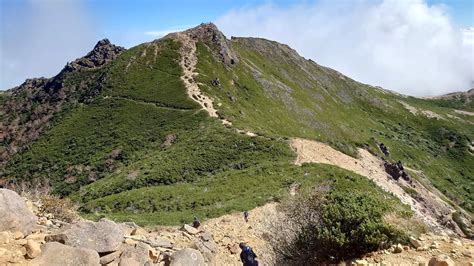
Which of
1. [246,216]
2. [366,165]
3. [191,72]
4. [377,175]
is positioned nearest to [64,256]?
[246,216]

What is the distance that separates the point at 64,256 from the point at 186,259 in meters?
3.88

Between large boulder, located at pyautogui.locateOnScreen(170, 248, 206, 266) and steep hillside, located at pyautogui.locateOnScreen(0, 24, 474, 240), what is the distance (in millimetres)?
17463

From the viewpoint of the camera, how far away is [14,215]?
1362 centimetres

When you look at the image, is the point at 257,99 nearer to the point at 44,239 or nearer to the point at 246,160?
the point at 246,160

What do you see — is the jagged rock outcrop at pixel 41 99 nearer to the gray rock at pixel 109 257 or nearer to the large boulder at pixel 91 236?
the large boulder at pixel 91 236

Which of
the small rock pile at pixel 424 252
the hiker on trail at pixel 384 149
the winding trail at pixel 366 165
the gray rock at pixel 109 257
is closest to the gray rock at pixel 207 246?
the gray rock at pixel 109 257

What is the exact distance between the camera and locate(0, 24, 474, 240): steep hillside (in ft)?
148

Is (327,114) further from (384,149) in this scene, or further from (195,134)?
(195,134)

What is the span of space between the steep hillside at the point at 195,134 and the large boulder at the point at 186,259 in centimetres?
1746

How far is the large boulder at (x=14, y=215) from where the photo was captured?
13336mm

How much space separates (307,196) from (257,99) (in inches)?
2956

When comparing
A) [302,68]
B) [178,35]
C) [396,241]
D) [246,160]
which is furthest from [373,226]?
[302,68]

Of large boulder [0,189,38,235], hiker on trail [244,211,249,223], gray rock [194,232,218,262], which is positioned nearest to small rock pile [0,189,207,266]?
large boulder [0,189,38,235]

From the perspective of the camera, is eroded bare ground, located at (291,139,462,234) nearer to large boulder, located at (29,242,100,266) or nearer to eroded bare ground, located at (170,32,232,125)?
eroded bare ground, located at (170,32,232,125)
